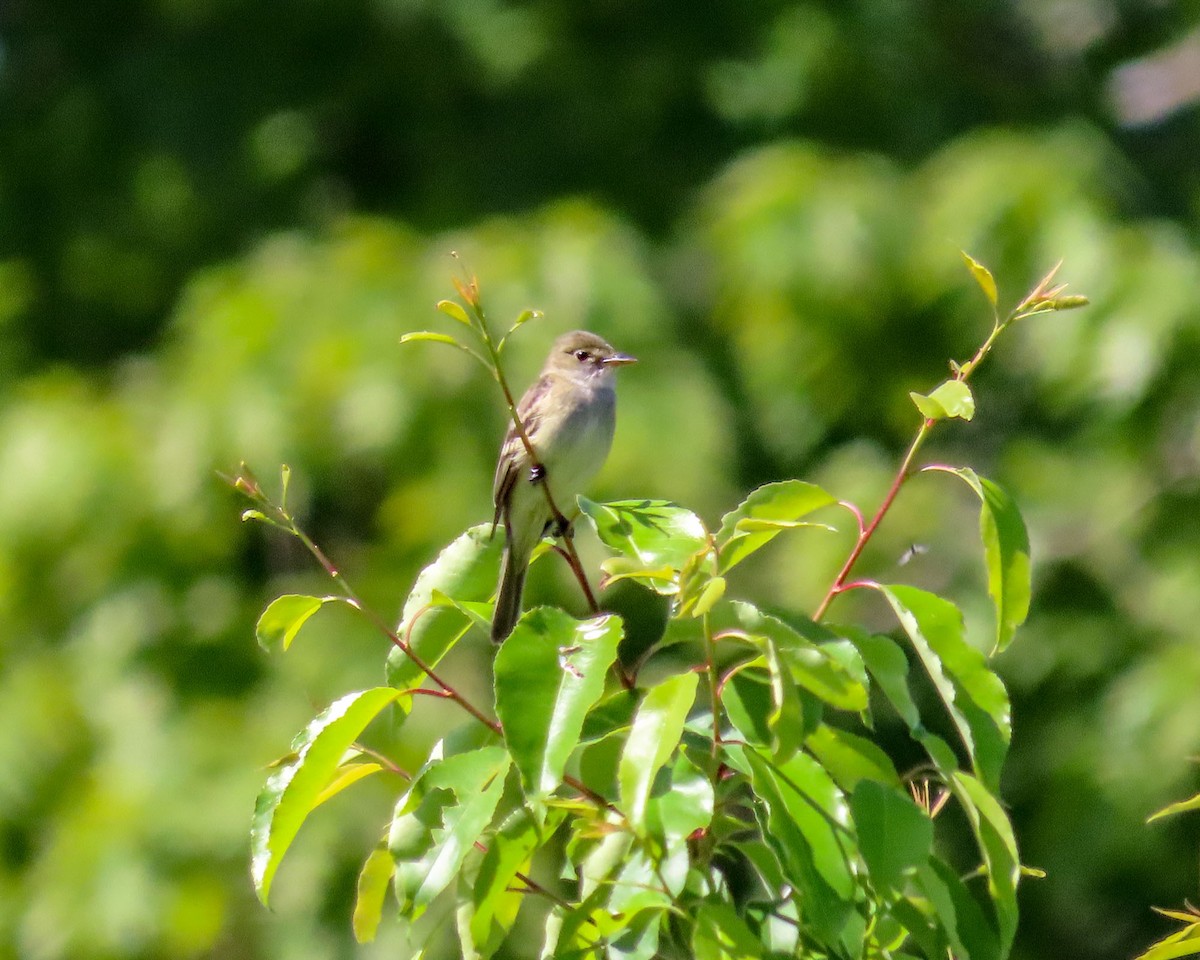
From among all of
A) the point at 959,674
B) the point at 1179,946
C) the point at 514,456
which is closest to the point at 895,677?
the point at 959,674

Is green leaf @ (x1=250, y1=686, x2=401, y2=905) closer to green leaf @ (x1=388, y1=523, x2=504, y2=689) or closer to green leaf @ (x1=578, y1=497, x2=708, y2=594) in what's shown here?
green leaf @ (x1=388, y1=523, x2=504, y2=689)

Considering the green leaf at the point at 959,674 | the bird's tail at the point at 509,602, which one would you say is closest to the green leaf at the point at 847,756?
the green leaf at the point at 959,674

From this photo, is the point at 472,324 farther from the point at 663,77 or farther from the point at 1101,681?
the point at 663,77

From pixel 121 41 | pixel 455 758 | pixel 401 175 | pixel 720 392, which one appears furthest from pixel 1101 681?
pixel 121 41

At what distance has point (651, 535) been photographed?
1858 mm

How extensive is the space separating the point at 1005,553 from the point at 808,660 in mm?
272

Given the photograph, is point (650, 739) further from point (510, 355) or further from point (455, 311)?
point (510, 355)

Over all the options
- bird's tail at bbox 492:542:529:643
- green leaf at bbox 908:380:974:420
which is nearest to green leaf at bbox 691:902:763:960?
green leaf at bbox 908:380:974:420

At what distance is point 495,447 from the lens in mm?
5156

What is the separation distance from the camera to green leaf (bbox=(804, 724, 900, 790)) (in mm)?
1852

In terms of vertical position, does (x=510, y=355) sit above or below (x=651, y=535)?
below

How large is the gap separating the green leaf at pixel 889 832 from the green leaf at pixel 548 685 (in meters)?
0.30

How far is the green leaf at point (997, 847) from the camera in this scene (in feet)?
5.69

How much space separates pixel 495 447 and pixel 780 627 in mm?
3521
